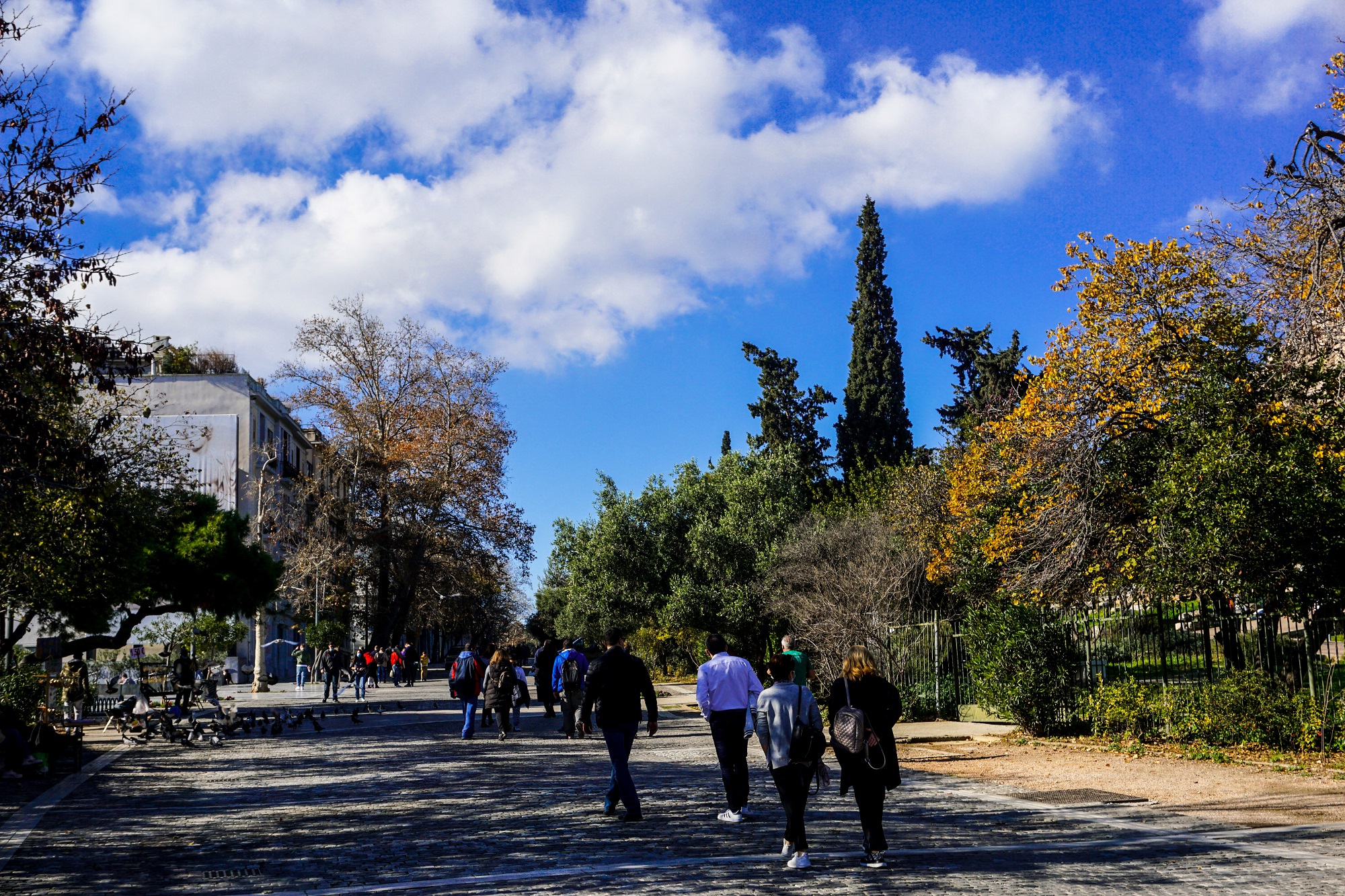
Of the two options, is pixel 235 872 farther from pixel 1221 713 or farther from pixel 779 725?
pixel 1221 713

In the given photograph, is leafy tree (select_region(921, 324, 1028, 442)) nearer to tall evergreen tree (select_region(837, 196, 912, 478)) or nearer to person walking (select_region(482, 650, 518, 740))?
tall evergreen tree (select_region(837, 196, 912, 478))

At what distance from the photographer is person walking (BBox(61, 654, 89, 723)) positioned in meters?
18.7

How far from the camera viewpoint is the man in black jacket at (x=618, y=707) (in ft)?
31.7

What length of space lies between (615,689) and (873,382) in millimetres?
40890

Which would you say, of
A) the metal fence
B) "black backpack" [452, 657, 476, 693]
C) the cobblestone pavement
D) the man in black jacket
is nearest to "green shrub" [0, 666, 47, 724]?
the cobblestone pavement

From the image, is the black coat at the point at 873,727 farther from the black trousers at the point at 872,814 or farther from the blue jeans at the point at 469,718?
the blue jeans at the point at 469,718

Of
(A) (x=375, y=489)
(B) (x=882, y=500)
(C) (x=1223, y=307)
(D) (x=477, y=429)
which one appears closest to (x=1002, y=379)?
(B) (x=882, y=500)

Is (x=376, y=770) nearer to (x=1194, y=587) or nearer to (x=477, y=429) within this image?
(x=1194, y=587)

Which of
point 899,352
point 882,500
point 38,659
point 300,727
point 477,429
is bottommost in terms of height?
point 300,727

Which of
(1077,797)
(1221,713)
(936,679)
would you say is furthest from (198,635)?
(1077,797)

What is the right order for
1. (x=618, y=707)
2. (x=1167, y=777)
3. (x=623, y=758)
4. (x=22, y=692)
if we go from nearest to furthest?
(x=623, y=758)
(x=618, y=707)
(x=1167, y=777)
(x=22, y=692)

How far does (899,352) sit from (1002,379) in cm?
522

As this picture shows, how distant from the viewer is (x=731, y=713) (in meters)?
9.90

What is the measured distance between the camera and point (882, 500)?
3562 cm
